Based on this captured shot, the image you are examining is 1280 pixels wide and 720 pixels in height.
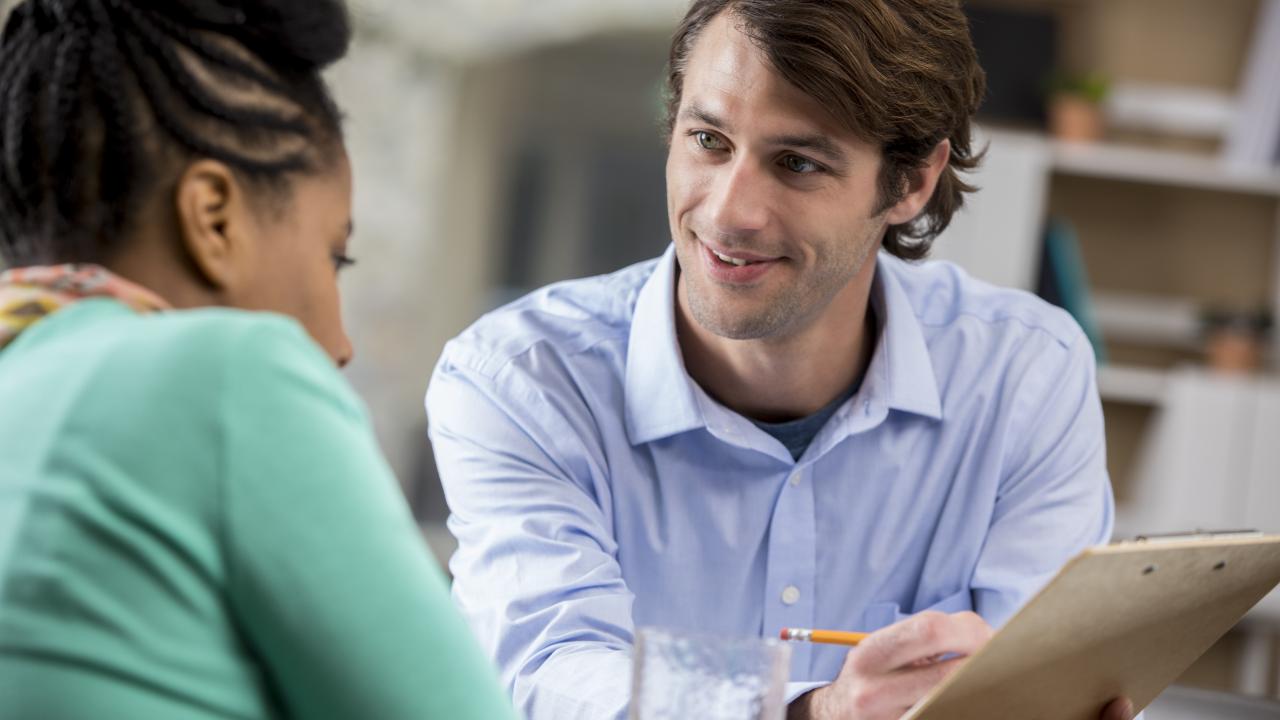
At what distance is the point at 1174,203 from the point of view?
3.56m

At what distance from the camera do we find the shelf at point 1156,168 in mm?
3373

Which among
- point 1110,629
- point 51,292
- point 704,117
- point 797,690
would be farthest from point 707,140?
point 51,292

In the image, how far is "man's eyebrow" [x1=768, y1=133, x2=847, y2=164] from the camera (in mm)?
1440

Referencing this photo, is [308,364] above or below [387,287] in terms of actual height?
above

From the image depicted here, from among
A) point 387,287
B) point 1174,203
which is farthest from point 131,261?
point 387,287

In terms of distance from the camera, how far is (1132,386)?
133 inches

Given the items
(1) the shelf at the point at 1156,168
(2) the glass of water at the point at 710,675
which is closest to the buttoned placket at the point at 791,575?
(2) the glass of water at the point at 710,675

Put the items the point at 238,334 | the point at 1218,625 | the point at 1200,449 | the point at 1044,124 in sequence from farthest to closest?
the point at 1044,124 < the point at 1200,449 < the point at 1218,625 < the point at 238,334

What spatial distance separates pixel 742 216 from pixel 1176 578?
63 cm

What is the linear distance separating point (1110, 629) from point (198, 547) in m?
0.61

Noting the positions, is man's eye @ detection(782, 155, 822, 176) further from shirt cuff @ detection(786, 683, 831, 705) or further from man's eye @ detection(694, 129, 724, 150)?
shirt cuff @ detection(786, 683, 831, 705)

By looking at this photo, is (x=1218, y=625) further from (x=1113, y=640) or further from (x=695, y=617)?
(x=695, y=617)

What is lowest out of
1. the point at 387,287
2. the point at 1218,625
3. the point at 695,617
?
the point at 387,287

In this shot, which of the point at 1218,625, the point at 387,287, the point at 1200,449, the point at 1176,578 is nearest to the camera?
the point at 1176,578
